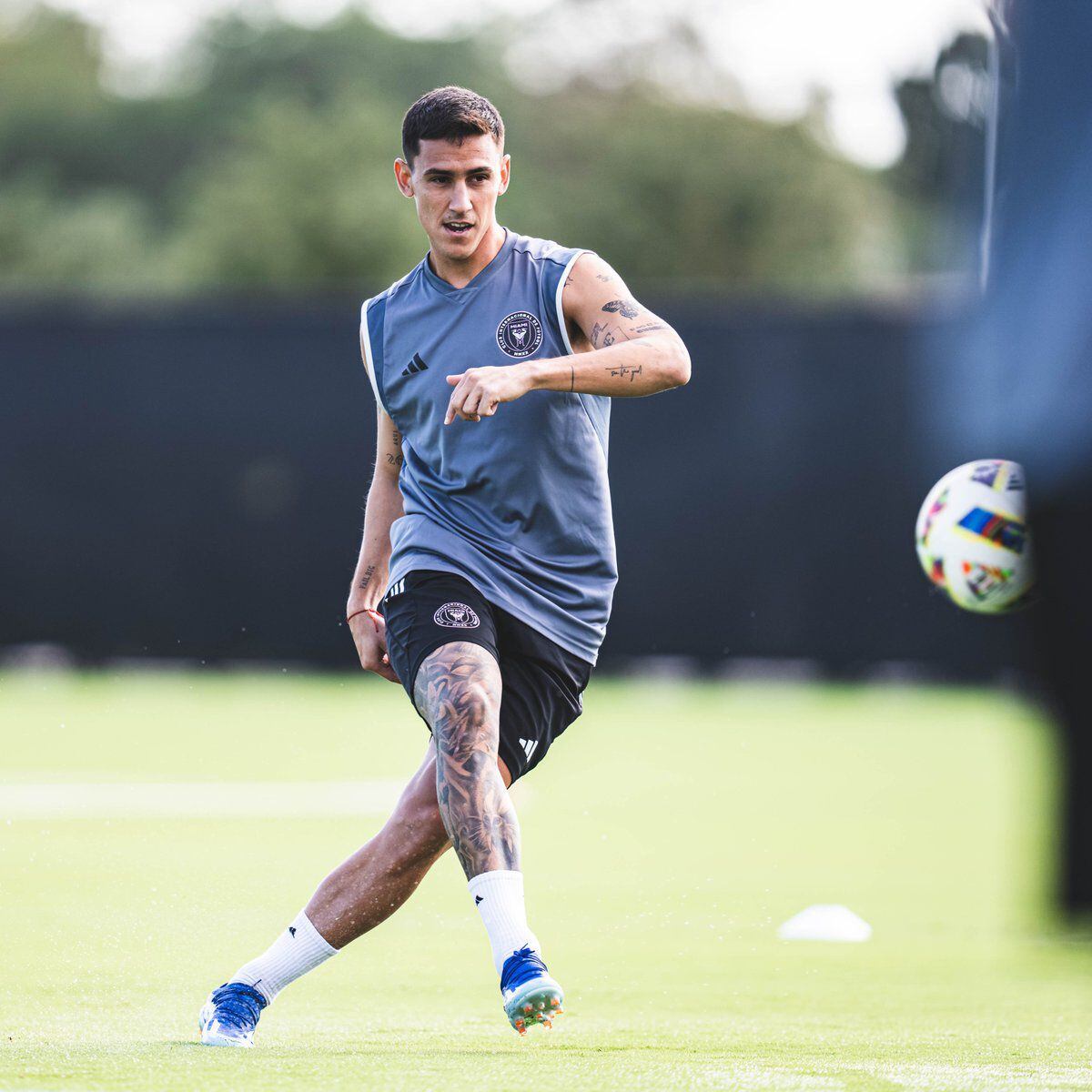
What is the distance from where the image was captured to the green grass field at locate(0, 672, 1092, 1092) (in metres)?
4.35

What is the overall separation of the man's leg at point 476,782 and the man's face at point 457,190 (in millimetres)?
1034

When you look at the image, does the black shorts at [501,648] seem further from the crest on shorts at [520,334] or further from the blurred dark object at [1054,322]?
the blurred dark object at [1054,322]

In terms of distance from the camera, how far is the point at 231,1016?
4.59m

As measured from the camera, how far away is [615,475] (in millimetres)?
17438

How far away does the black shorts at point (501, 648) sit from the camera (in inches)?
183

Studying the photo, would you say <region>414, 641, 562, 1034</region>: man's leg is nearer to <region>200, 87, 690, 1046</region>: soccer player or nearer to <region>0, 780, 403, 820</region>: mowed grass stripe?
<region>200, 87, 690, 1046</region>: soccer player

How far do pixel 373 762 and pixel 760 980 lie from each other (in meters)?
6.58

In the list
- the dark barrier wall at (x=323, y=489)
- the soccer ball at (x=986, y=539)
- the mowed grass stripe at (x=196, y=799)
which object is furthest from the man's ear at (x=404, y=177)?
the dark barrier wall at (x=323, y=489)

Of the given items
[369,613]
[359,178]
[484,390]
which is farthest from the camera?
[359,178]

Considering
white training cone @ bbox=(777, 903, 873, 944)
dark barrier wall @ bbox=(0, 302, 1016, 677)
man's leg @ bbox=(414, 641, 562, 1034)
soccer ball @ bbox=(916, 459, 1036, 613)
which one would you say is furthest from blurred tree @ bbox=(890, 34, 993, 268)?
man's leg @ bbox=(414, 641, 562, 1034)

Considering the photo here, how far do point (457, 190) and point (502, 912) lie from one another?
178 centimetres

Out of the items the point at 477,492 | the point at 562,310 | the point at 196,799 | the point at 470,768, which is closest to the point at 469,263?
the point at 562,310

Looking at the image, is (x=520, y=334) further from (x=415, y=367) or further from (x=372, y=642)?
(x=372, y=642)

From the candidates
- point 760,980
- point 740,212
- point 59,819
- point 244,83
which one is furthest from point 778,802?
point 244,83
